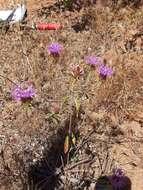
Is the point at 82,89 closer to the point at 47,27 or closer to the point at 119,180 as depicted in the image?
the point at 119,180

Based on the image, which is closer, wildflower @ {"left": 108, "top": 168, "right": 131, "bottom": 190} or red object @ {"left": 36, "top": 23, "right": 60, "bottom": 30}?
wildflower @ {"left": 108, "top": 168, "right": 131, "bottom": 190}

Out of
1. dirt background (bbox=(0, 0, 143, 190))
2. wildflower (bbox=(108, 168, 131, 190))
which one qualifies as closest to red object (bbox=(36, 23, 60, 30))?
dirt background (bbox=(0, 0, 143, 190))

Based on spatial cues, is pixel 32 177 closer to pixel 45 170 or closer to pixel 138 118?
pixel 45 170

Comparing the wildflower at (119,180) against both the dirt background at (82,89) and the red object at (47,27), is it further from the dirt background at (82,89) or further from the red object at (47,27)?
the red object at (47,27)

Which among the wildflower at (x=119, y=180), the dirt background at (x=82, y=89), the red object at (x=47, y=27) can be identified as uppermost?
the red object at (x=47, y=27)

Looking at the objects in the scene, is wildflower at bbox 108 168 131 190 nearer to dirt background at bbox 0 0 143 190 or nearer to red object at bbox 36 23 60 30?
dirt background at bbox 0 0 143 190

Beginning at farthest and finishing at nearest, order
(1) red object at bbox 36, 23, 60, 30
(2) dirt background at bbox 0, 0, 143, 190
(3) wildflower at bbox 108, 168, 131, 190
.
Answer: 1. (1) red object at bbox 36, 23, 60, 30
2. (2) dirt background at bbox 0, 0, 143, 190
3. (3) wildflower at bbox 108, 168, 131, 190

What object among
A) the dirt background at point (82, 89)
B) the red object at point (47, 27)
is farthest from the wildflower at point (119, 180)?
the red object at point (47, 27)
